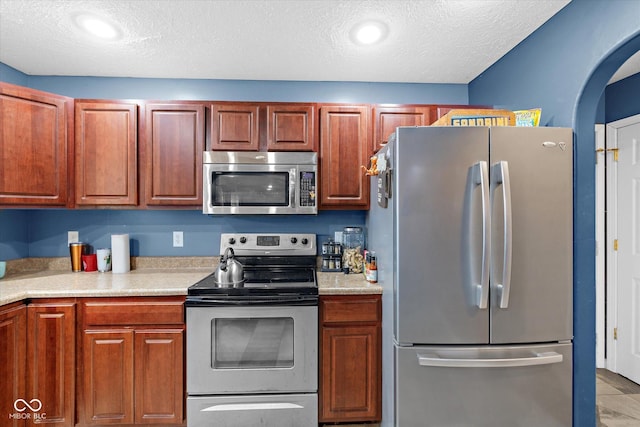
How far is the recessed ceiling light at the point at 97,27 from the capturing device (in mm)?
1868

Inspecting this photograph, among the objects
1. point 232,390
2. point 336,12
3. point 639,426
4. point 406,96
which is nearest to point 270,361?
point 232,390

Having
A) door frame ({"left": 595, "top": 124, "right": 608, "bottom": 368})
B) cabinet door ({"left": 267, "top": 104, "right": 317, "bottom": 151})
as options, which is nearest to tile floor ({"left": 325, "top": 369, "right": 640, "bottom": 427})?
door frame ({"left": 595, "top": 124, "right": 608, "bottom": 368})

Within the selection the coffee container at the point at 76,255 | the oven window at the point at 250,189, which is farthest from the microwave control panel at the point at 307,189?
the coffee container at the point at 76,255

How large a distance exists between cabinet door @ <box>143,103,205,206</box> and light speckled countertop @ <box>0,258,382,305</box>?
1.87ft

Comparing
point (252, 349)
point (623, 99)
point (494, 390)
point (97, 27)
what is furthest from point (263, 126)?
point (623, 99)

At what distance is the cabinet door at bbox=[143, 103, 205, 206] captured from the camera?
7.80 ft

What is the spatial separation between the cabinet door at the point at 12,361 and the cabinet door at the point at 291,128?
184 centimetres

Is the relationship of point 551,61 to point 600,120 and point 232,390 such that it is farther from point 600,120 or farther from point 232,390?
point 232,390

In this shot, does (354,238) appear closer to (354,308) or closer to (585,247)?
(354,308)

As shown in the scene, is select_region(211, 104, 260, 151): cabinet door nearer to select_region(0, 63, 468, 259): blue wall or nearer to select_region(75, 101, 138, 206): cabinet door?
select_region(0, 63, 468, 259): blue wall

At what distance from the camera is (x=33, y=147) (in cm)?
215

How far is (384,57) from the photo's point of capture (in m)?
2.31

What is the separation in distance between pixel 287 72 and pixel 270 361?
213cm

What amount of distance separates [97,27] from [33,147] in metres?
0.91
